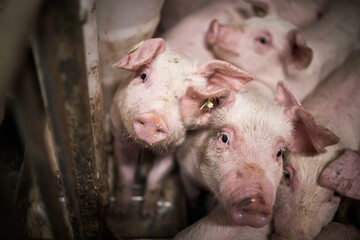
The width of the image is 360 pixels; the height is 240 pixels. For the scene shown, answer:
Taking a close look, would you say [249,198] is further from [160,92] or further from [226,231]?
[160,92]

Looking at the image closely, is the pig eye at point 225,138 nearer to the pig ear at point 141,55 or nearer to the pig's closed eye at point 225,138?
the pig's closed eye at point 225,138

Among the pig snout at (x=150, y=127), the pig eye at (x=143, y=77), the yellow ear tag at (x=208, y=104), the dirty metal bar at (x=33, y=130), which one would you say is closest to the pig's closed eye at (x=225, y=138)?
the yellow ear tag at (x=208, y=104)

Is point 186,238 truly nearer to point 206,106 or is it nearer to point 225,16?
point 206,106

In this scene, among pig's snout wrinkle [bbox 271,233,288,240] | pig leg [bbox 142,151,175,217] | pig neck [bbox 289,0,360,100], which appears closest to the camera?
pig's snout wrinkle [bbox 271,233,288,240]

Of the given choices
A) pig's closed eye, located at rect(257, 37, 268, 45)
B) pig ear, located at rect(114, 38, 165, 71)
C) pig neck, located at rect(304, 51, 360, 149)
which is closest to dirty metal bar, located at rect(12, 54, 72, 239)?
pig ear, located at rect(114, 38, 165, 71)

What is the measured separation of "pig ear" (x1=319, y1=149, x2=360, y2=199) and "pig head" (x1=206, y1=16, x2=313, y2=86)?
105 cm

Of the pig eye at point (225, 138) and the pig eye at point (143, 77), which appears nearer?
the pig eye at point (225, 138)

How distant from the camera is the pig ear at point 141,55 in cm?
221

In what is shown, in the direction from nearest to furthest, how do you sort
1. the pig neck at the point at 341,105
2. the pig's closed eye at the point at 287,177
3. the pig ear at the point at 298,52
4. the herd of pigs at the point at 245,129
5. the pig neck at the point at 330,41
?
the herd of pigs at the point at 245,129 → the pig's closed eye at the point at 287,177 → the pig neck at the point at 341,105 → the pig ear at the point at 298,52 → the pig neck at the point at 330,41

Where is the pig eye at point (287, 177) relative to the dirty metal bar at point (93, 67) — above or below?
below

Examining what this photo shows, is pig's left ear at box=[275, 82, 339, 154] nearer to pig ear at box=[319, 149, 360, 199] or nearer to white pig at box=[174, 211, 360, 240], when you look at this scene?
pig ear at box=[319, 149, 360, 199]

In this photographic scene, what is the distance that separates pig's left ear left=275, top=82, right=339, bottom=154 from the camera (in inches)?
82.5

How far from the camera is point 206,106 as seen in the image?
230cm

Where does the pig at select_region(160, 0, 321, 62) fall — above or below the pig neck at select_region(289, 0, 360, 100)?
above
